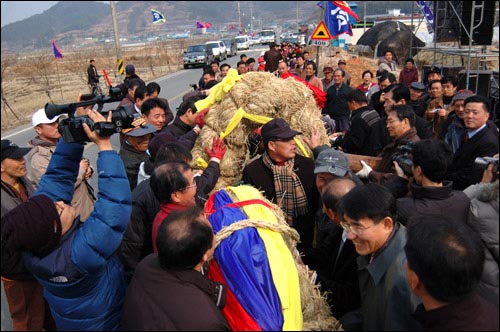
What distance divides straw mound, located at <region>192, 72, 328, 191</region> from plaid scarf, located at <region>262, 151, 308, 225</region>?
60 cm

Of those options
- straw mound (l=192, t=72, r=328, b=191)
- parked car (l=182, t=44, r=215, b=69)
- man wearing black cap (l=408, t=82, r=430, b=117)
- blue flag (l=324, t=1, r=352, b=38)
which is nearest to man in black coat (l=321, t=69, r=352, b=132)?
man wearing black cap (l=408, t=82, r=430, b=117)

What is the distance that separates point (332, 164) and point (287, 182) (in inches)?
18.6

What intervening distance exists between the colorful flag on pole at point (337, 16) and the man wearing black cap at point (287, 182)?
29.4ft

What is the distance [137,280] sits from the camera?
1851mm

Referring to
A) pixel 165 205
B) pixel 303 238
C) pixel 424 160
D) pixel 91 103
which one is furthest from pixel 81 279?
pixel 424 160

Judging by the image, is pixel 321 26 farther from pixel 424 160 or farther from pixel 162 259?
pixel 162 259

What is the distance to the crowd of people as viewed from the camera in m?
→ 1.65

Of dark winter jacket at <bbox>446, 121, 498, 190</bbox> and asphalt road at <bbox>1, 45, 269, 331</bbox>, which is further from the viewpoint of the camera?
dark winter jacket at <bbox>446, 121, 498, 190</bbox>

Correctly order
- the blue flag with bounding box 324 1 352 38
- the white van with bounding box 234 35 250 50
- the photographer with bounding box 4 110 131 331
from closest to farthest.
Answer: the photographer with bounding box 4 110 131 331 < the blue flag with bounding box 324 1 352 38 < the white van with bounding box 234 35 250 50

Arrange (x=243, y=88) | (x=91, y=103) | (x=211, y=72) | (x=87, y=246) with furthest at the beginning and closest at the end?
(x=211, y=72) < (x=243, y=88) < (x=91, y=103) < (x=87, y=246)

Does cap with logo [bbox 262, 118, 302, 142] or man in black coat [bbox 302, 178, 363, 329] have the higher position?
cap with logo [bbox 262, 118, 302, 142]

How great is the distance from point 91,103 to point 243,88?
6.22 feet

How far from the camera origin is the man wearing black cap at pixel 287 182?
133 inches

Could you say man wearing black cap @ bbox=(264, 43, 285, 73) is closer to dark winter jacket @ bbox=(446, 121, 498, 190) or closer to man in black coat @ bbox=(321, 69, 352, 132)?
man in black coat @ bbox=(321, 69, 352, 132)
